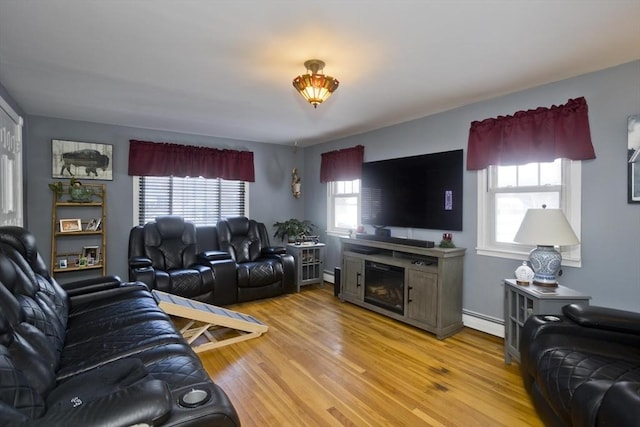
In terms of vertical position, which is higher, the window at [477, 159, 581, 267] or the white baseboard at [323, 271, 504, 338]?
the window at [477, 159, 581, 267]

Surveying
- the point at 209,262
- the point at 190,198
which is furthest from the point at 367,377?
the point at 190,198

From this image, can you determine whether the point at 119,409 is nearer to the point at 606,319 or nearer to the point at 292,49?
the point at 292,49

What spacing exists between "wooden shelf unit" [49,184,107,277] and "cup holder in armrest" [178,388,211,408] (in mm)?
3572

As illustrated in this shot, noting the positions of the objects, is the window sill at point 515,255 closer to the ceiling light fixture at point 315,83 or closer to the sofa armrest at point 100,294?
the ceiling light fixture at point 315,83

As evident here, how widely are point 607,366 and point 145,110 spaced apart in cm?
442

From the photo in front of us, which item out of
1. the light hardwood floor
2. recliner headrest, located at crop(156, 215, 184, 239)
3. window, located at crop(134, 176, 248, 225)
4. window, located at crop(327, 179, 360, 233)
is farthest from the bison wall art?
window, located at crop(327, 179, 360, 233)

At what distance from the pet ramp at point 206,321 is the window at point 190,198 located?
2012 mm

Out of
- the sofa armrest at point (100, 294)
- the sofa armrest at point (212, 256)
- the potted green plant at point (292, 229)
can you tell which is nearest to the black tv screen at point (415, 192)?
the potted green plant at point (292, 229)

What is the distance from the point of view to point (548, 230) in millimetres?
2348

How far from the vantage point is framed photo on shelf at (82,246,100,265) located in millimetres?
4066

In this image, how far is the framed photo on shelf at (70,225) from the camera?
12.8ft

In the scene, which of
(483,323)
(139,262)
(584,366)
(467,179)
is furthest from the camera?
(139,262)

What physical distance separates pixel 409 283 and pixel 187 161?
3544mm

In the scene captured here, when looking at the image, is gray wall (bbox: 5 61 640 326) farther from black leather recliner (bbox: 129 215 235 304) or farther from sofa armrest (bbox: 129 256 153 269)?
sofa armrest (bbox: 129 256 153 269)
